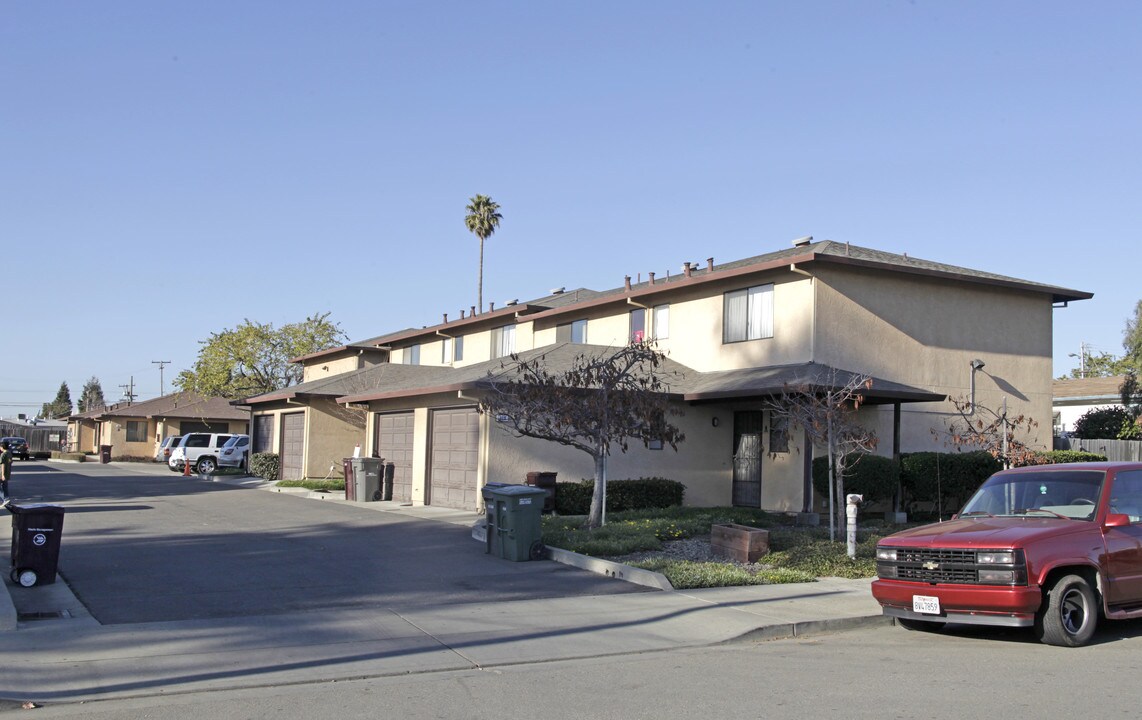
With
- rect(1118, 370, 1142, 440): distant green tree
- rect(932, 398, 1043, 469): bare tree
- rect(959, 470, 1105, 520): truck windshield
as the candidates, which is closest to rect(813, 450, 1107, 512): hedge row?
rect(932, 398, 1043, 469): bare tree

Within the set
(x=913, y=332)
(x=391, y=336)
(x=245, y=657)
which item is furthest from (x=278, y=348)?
(x=245, y=657)

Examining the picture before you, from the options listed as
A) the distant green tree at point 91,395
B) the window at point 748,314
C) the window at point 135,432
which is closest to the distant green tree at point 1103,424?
the window at point 748,314

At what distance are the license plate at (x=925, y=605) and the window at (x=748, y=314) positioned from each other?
14.1 meters

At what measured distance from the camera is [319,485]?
3128cm

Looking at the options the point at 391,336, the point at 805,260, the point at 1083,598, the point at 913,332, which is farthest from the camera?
the point at 391,336

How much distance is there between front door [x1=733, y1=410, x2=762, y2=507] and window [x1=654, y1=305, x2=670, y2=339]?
3.07 meters

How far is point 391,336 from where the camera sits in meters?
42.4

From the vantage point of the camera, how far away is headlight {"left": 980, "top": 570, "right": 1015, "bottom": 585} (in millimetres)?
9367

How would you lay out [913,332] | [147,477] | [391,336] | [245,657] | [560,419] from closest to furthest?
[245,657] → [560,419] → [913,332] → [147,477] → [391,336]

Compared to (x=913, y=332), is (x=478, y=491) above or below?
below

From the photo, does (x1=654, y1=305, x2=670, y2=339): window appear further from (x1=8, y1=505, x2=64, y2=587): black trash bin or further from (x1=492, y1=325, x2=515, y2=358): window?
(x1=8, y1=505, x2=64, y2=587): black trash bin

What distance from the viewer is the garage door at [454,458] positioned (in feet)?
77.2

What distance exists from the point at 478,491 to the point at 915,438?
10409 mm

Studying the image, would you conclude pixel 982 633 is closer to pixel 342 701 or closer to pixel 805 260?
pixel 342 701
